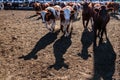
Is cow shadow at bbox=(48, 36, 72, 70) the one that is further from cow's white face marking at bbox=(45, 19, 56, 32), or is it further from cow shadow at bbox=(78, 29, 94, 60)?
cow's white face marking at bbox=(45, 19, 56, 32)

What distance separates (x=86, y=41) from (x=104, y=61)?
3.07 metres

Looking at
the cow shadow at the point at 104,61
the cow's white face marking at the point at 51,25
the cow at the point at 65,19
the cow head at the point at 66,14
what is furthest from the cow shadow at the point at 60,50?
the cow's white face marking at the point at 51,25

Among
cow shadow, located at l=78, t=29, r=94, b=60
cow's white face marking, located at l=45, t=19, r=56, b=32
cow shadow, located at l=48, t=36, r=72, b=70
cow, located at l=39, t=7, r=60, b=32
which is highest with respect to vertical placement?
cow, located at l=39, t=7, r=60, b=32

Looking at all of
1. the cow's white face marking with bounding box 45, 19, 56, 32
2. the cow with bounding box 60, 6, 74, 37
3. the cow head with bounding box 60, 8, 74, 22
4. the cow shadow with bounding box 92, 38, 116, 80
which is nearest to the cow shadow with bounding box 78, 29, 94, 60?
the cow shadow with bounding box 92, 38, 116, 80

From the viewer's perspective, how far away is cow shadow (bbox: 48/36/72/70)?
11.1 metres

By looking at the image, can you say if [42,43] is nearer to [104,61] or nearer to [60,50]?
[60,50]

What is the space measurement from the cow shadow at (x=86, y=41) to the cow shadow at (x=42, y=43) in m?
1.43

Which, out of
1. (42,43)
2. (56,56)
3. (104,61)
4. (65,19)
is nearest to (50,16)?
(65,19)

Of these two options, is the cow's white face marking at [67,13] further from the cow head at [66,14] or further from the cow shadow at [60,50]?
the cow shadow at [60,50]

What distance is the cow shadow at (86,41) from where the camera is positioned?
1247cm

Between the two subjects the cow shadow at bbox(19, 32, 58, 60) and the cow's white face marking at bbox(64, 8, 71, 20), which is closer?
the cow shadow at bbox(19, 32, 58, 60)

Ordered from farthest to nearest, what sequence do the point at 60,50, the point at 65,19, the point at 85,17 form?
the point at 85,17 < the point at 65,19 < the point at 60,50

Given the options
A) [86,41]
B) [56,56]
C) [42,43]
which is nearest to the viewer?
[56,56]

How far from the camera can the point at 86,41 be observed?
47.9ft
